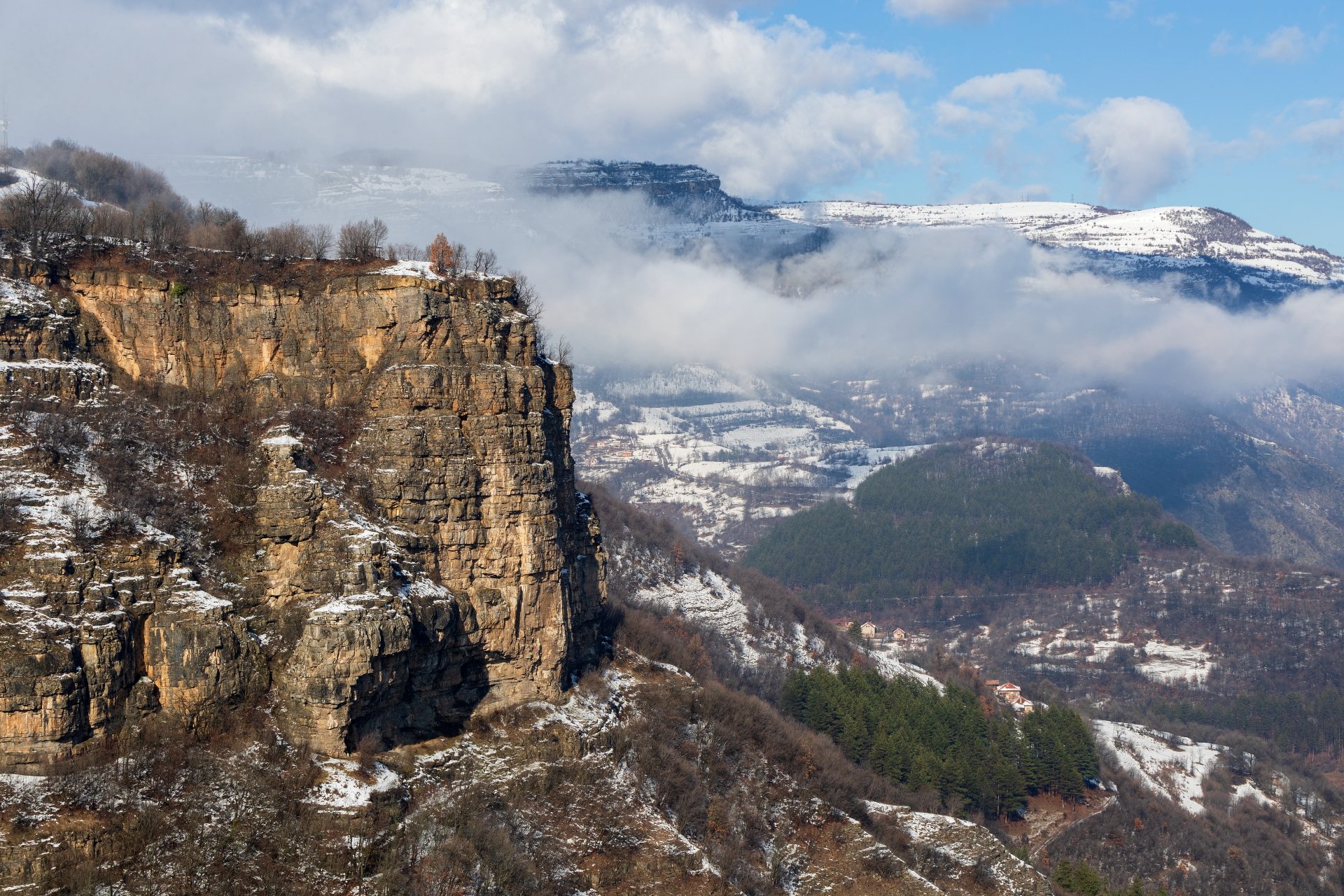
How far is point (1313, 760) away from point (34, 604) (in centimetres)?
16570

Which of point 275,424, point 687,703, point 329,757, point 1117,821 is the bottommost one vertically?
point 1117,821

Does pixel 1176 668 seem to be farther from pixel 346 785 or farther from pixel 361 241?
pixel 346 785

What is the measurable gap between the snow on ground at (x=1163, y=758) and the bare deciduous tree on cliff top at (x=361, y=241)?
9466 centimetres

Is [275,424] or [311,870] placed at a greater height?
[275,424]

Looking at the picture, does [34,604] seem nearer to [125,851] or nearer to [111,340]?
[125,851]

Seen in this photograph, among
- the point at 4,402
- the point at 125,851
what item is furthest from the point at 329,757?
the point at 4,402

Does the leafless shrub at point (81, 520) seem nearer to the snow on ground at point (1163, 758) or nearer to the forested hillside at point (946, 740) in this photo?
the forested hillside at point (946, 740)

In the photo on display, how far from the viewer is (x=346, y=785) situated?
137ft

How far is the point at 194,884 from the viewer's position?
121ft

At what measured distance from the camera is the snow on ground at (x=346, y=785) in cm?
4100

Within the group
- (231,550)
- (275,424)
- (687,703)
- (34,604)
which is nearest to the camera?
(34,604)

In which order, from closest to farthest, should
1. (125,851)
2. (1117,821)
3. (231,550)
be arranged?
(125,851)
(231,550)
(1117,821)

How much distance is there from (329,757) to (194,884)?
22.7 feet

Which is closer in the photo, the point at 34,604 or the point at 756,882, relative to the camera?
the point at 34,604
